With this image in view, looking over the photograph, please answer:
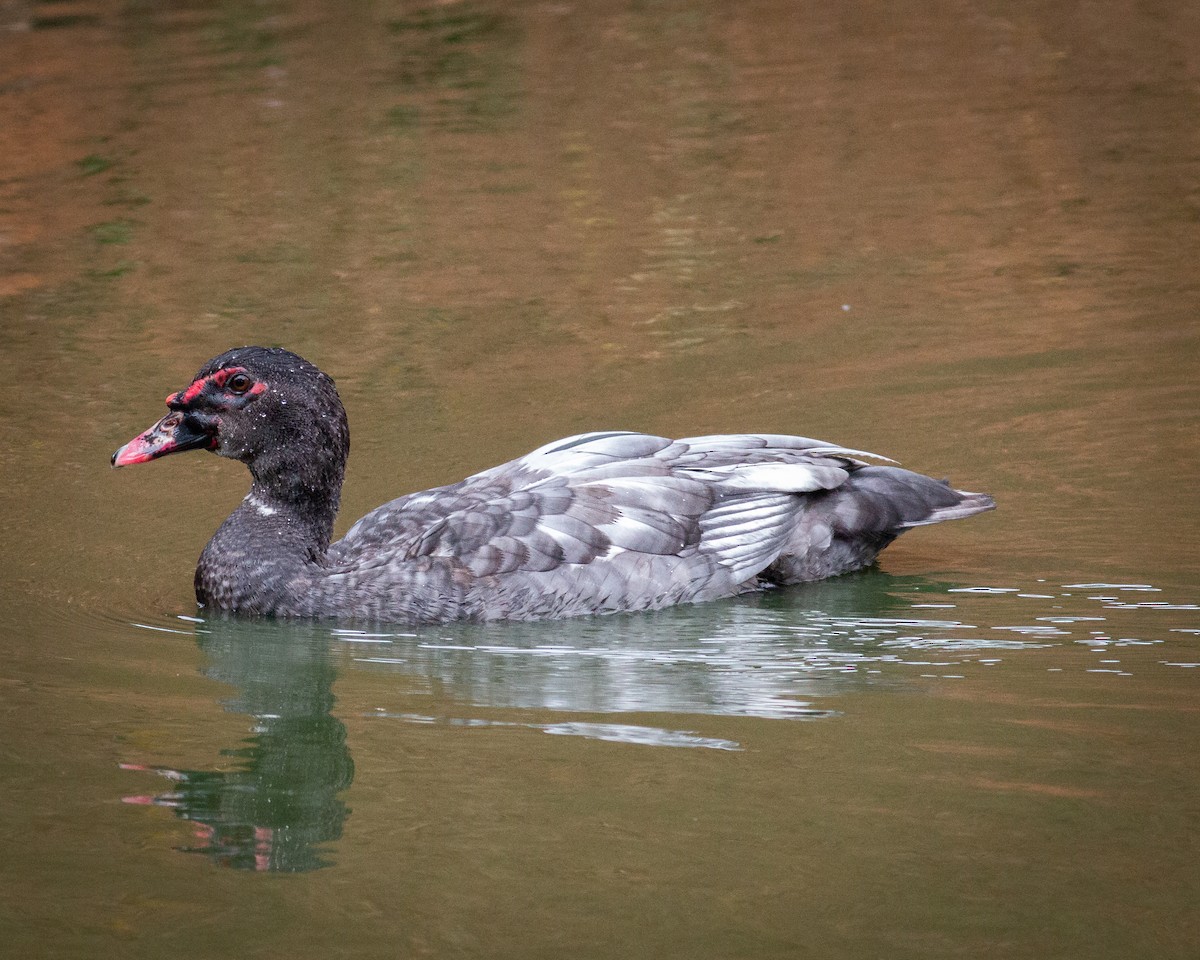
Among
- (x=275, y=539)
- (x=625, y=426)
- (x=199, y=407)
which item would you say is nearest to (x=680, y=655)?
(x=275, y=539)

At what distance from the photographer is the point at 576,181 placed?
48.2 ft

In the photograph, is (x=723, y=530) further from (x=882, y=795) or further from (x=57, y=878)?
(x=57, y=878)

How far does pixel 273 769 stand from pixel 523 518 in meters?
1.74

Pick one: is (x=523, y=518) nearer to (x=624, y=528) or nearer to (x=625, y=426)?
(x=624, y=528)

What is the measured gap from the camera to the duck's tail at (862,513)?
779 cm

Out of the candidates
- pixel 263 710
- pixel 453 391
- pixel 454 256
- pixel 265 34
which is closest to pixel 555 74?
pixel 265 34

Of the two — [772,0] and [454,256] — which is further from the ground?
[772,0]

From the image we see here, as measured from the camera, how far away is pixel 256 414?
25.0ft

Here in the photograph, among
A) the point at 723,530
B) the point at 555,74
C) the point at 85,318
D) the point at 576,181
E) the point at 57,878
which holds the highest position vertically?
the point at 555,74

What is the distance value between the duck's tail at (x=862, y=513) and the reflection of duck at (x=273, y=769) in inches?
77.3

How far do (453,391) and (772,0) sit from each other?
11.9 meters

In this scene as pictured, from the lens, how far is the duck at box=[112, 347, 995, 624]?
7.42m

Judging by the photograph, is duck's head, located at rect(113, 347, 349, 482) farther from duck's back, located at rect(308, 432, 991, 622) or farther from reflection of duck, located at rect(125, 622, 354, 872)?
reflection of duck, located at rect(125, 622, 354, 872)

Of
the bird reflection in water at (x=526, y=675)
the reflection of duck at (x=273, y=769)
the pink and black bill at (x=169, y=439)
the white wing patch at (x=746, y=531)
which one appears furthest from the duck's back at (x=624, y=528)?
the pink and black bill at (x=169, y=439)
